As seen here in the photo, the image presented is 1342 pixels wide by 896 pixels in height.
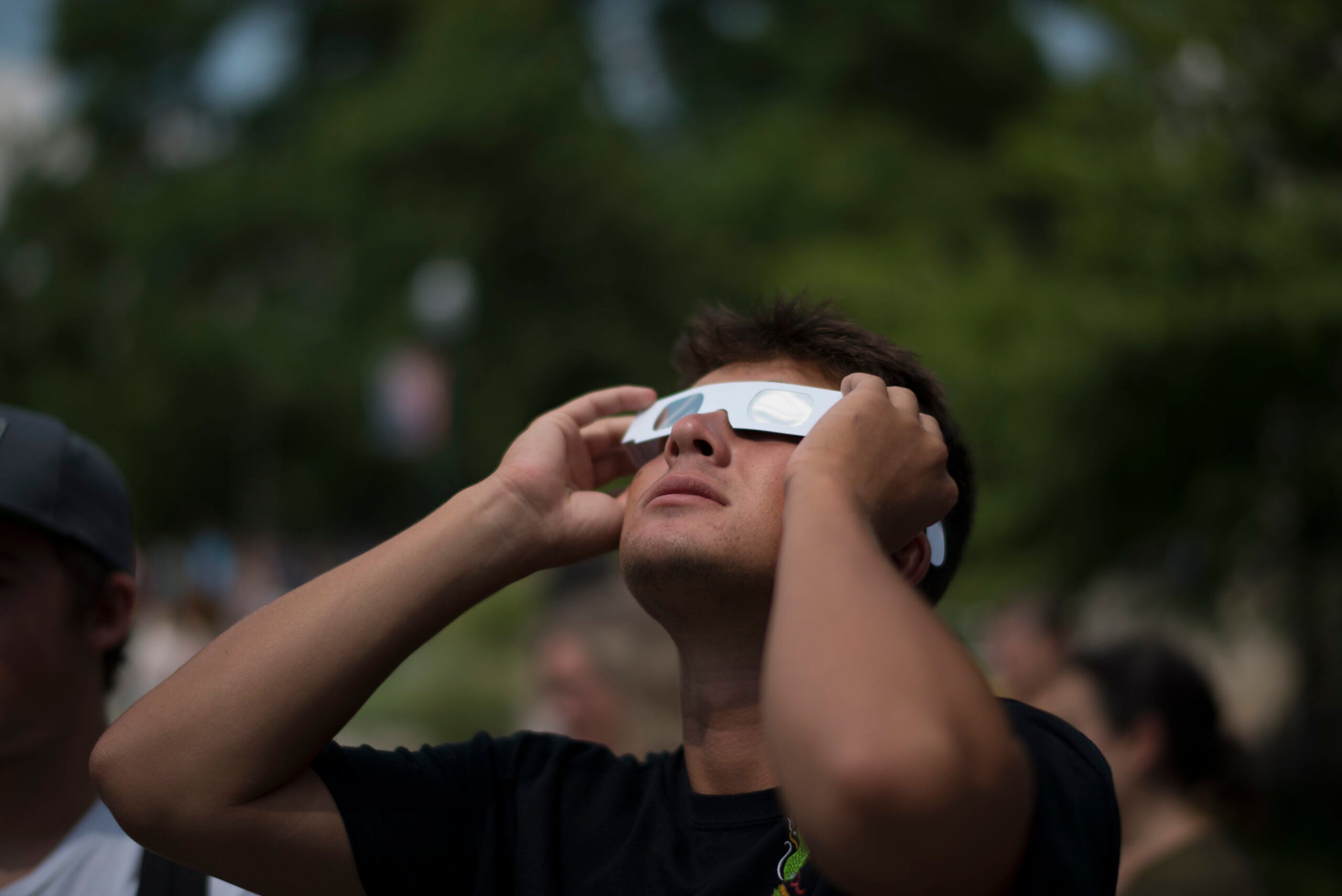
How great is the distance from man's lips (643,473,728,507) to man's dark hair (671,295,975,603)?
40 cm

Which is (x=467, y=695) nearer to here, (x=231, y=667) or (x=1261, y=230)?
(x=1261, y=230)

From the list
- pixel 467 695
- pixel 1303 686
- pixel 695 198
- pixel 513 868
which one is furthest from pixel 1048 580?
pixel 695 198

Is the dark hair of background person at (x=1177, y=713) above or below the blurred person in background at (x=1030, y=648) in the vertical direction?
above

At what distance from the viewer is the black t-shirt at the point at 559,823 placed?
201 centimetres

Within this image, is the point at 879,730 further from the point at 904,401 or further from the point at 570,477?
the point at 570,477

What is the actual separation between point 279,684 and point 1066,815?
1.34 meters

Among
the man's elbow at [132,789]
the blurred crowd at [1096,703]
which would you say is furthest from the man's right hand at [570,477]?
the blurred crowd at [1096,703]

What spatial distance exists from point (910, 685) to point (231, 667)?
4.18ft

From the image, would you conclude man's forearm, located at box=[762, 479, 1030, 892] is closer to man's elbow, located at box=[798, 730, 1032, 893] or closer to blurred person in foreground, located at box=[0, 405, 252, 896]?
man's elbow, located at box=[798, 730, 1032, 893]

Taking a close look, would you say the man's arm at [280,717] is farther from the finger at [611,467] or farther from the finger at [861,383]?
the finger at [861,383]

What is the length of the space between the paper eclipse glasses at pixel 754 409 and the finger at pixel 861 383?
1.3 inches

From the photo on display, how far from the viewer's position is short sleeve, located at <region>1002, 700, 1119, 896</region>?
1.66 meters

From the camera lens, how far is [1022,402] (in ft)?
28.4

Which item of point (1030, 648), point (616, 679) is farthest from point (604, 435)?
point (1030, 648)
